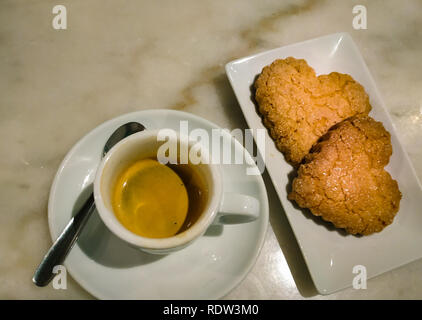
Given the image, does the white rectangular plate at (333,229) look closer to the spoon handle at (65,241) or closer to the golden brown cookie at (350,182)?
the golden brown cookie at (350,182)

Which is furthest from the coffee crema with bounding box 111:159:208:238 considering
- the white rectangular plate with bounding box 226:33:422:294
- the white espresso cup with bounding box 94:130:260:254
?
the white rectangular plate with bounding box 226:33:422:294

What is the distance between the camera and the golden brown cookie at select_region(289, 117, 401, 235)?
0.87 metres

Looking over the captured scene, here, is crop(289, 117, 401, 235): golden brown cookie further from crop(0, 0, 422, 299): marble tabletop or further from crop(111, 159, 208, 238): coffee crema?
crop(111, 159, 208, 238): coffee crema

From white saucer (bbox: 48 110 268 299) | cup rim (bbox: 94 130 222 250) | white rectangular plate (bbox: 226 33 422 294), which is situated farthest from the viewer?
white rectangular plate (bbox: 226 33 422 294)

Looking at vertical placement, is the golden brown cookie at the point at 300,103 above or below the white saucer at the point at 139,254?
above

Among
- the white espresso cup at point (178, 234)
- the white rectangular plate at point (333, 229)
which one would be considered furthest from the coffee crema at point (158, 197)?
the white rectangular plate at point (333, 229)

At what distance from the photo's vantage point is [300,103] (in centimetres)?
95

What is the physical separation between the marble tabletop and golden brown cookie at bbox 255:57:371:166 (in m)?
0.12

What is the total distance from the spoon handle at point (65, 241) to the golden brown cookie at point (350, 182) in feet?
1.56

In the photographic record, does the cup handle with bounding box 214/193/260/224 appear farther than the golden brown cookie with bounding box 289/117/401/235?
No

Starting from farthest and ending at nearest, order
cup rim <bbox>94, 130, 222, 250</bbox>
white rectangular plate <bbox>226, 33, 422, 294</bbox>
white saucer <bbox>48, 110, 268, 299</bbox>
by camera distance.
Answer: white rectangular plate <bbox>226, 33, 422, 294</bbox> < white saucer <bbox>48, 110, 268, 299</bbox> < cup rim <bbox>94, 130, 222, 250</bbox>

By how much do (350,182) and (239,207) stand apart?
0.35m

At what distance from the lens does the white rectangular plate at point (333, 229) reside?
863 mm

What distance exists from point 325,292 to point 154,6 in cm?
98
